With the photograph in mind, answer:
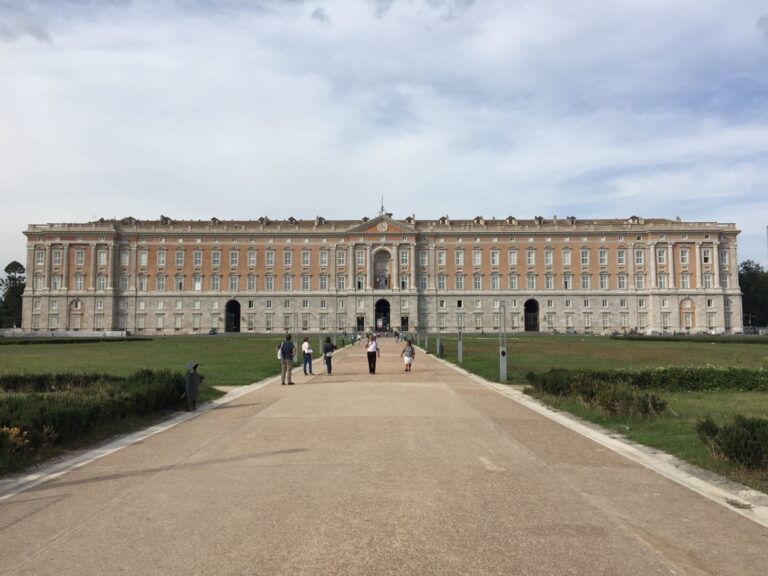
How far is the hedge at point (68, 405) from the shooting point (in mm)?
8641

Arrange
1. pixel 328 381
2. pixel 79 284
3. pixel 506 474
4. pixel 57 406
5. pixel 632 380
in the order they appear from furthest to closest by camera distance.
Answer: pixel 79 284 < pixel 328 381 < pixel 632 380 < pixel 57 406 < pixel 506 474

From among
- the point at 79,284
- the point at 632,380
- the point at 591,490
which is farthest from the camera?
the point at 79,284

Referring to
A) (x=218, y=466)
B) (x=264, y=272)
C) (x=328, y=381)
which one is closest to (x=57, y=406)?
(x=218, y=466)

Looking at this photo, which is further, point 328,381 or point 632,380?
point 328,381

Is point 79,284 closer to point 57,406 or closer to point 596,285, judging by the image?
point 596,285

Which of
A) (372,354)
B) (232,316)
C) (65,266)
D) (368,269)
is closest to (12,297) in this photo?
(65,266)

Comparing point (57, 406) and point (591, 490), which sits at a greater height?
point (57, 406)

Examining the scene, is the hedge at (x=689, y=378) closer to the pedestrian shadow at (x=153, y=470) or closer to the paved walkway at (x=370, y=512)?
the paved walkway at (x=370, y=512)

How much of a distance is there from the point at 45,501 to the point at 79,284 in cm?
9362

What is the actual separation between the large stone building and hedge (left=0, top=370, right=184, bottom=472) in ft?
245

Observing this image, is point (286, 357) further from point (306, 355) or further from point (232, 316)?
point (232, 316)

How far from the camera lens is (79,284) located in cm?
8994

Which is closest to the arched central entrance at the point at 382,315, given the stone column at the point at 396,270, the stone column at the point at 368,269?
the stone column at the point at 396,270

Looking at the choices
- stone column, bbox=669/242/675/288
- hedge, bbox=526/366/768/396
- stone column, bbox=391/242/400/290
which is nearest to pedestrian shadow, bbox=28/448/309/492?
hedge, bbox=526/366/768/396
